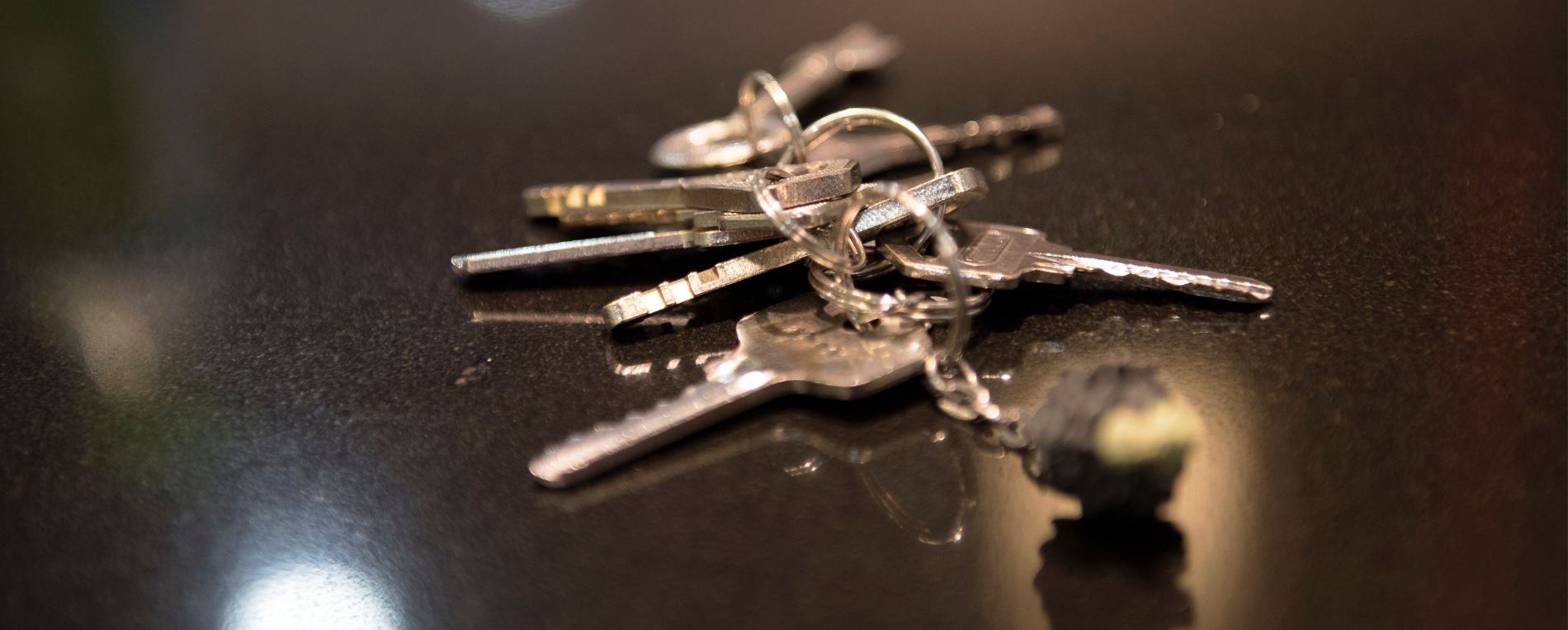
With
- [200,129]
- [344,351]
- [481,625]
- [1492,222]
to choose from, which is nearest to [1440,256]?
[1492,222]

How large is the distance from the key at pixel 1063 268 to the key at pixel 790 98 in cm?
39

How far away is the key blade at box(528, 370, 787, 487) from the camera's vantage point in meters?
0.83

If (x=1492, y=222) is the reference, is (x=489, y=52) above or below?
above

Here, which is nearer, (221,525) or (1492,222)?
(221,525)

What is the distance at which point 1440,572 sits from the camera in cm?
74

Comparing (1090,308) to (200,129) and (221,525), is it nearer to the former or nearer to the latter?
(221,525)

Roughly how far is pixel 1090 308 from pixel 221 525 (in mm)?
708

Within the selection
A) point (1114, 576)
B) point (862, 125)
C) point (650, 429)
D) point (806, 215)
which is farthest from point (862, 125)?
point (1114, 576)

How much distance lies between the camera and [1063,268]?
98cm

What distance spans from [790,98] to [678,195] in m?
0.52

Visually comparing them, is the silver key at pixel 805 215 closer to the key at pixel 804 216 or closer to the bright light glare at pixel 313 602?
the key at pixel 804 216

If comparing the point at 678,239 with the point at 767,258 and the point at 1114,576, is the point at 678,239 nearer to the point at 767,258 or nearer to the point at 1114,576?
the point at 767,258

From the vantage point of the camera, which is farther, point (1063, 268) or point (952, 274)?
point (1063, 268)

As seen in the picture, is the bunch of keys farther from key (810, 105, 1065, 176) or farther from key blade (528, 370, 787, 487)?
key (810, 105, 1065, 176)
